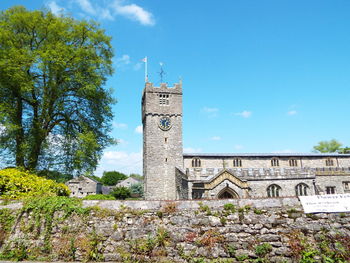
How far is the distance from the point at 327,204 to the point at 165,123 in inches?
1101

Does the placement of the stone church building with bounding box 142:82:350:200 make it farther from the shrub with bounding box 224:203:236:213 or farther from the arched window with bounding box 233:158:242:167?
the shrub with bounding box 224:203:236:213

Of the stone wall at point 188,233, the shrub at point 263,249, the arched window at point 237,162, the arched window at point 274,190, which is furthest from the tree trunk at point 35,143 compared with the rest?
the arched window at point 237,162

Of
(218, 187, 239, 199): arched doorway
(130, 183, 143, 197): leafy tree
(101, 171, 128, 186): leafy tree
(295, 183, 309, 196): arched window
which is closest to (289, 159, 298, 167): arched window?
(295, 183, 309, 196): arched window

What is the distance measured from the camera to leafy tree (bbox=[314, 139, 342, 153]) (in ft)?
228

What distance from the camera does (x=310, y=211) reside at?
870 cm

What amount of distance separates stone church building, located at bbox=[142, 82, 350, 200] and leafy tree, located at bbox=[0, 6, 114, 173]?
13454 millimetres

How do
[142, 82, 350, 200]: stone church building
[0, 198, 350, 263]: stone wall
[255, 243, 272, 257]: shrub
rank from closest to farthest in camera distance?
[255, 243, 272, 257]: shrub < [0, 198, 350, 263]: stone wall < [142, 82, 350, 200]: stone church building

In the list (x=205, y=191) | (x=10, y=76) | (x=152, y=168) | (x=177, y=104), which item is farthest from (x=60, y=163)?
(x=177, y=104)

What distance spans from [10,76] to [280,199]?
16.5 metres

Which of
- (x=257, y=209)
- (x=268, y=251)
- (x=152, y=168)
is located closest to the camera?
(x=268, y=251)

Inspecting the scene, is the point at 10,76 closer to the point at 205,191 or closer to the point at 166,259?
the point at 166,259

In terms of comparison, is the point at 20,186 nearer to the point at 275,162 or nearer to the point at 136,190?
the point at 275,162

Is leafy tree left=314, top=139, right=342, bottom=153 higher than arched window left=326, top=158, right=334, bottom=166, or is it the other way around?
leafy tree left=314, top=139, right=342, bottom=153

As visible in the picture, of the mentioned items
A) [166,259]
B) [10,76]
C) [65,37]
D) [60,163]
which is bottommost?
[166,259]
